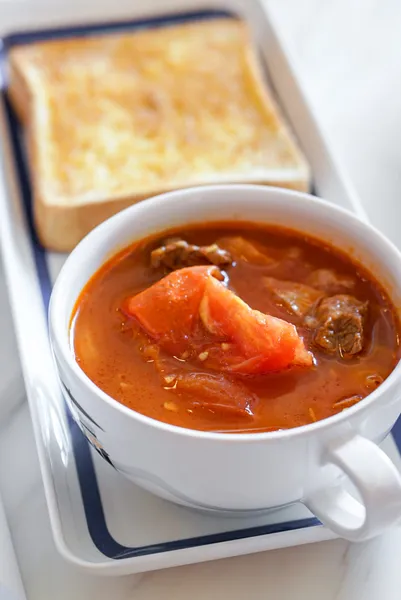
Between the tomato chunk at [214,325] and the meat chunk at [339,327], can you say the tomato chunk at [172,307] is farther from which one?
the meat chunk at [339,327]

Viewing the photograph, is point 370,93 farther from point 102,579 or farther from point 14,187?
point 102,579

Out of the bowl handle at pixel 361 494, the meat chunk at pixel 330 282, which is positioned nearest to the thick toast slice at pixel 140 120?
the meat chunk at pixel 330 282

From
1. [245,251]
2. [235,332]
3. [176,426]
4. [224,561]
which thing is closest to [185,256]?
[245,251]

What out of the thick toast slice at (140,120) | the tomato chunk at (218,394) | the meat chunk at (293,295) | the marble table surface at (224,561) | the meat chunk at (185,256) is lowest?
the marble table surface at (224,561)

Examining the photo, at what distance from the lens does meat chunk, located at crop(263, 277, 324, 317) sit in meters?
1.47

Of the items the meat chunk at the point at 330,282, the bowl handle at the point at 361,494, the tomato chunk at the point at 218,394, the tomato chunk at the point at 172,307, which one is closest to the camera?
the bowl handle at the point at 361,494

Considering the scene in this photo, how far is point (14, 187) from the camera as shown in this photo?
6.83 feet

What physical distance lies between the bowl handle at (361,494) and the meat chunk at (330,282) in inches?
15.0

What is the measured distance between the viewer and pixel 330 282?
154 cm

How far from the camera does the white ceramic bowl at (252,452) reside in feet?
3.84

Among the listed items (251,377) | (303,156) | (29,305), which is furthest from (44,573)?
(303,156)

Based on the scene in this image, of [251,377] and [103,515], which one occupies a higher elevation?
[251,377]

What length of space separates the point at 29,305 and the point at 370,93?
133 centimetres

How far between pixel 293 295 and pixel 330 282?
93mm
